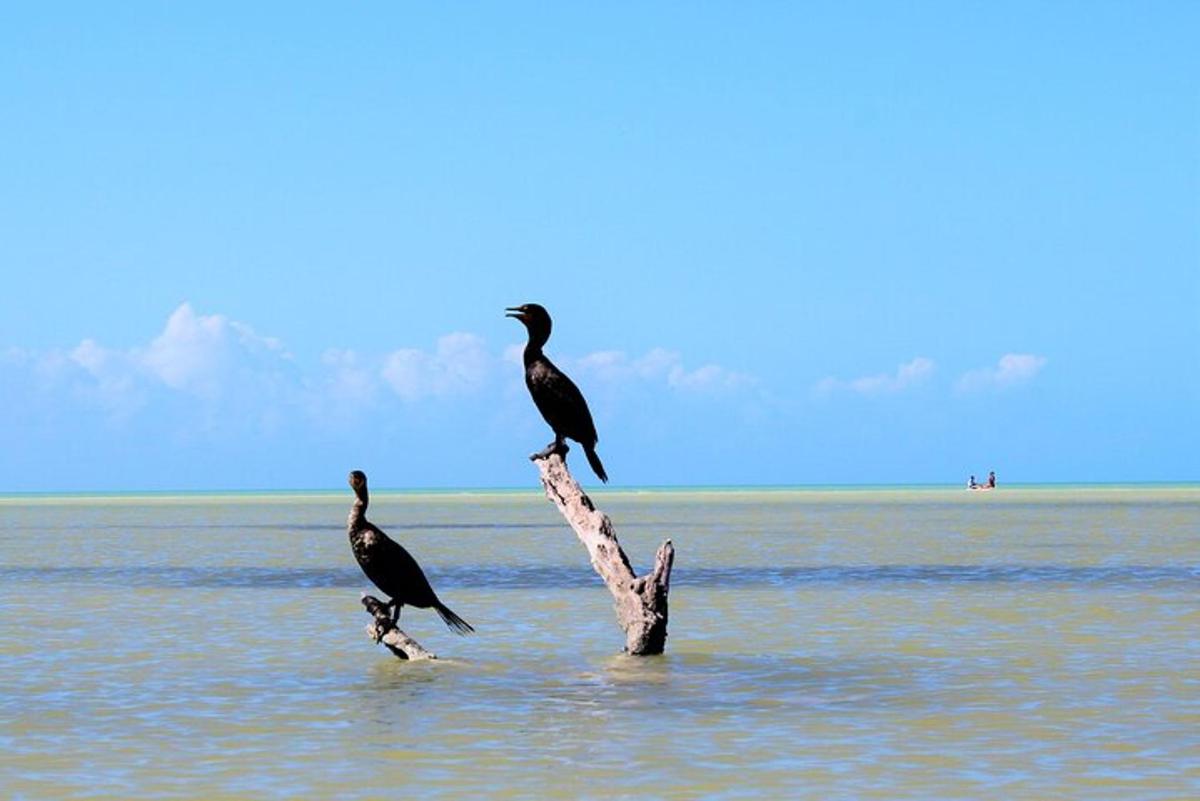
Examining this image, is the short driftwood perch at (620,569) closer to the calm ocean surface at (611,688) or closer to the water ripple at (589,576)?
the calm ocean surface at (611,688)

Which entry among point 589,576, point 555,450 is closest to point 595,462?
point 555,450

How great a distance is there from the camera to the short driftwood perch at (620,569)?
20.3 m

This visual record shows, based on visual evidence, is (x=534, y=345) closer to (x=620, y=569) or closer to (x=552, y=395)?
(x=552, y=395)

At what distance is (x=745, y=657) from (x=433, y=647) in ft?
11.6

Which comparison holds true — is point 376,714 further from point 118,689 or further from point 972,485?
point 972,485

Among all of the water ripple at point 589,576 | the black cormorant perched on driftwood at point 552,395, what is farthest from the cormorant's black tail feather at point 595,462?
the water ripple at point 589,576

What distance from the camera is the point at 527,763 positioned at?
13609 mm

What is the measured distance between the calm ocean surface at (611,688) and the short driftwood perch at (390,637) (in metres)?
0.14

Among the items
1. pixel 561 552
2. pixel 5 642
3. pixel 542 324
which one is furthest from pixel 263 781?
pixel 561 552

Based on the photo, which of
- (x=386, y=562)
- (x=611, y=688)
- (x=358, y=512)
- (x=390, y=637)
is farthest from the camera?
(x=390, y=637)

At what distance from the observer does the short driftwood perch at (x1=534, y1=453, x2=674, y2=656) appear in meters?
20.3

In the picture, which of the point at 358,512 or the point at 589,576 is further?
the point at 589,576

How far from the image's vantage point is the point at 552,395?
19906 millimetres

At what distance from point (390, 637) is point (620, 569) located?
230 centimetres
